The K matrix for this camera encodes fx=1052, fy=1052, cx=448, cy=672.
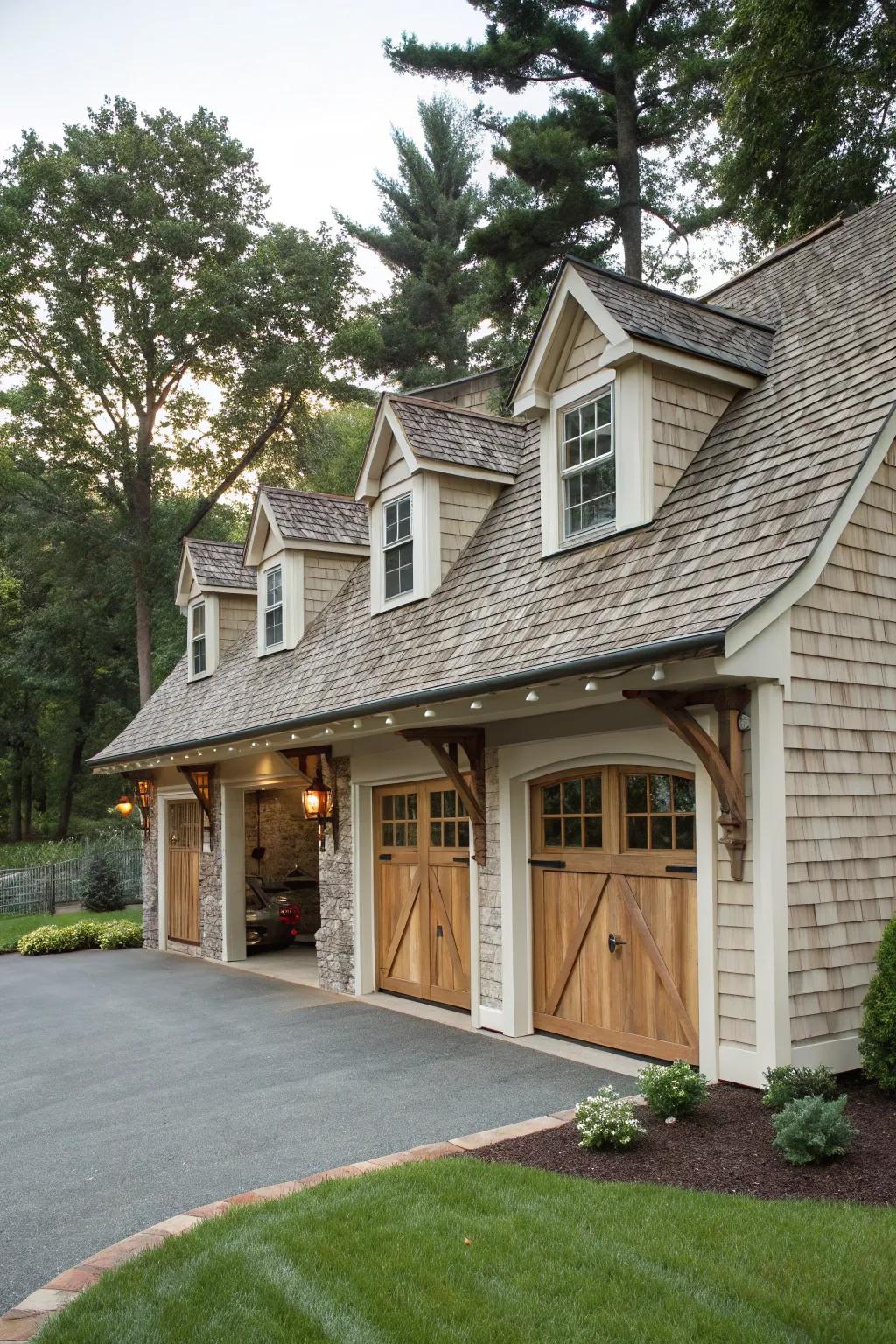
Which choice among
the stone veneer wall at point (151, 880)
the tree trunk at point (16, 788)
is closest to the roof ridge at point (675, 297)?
the stone veneer wall at point (151, 880)

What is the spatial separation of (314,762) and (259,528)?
13.0 ft

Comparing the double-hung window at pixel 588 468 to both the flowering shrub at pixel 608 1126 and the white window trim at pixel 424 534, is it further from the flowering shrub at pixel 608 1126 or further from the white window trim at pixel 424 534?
the flowering shrub at pixel 608 1126

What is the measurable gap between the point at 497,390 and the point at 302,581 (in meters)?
8.97

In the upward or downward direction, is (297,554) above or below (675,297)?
below

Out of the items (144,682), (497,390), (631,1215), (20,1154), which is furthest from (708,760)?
(144,682)

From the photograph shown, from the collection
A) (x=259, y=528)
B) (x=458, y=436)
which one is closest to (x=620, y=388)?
(x=458, y=436)

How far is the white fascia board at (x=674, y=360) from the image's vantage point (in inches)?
316

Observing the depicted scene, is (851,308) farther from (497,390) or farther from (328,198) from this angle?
(328,198)

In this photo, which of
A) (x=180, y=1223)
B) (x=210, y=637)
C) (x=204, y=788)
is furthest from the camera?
(x=210, y=637)

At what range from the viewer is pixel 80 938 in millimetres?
17875

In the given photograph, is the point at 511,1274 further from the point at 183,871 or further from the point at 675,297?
the point at 183,871

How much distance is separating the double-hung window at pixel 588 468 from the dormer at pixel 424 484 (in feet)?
6.50

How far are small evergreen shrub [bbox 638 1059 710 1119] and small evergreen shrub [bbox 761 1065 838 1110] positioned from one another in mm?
371

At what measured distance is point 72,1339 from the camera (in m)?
3.78
